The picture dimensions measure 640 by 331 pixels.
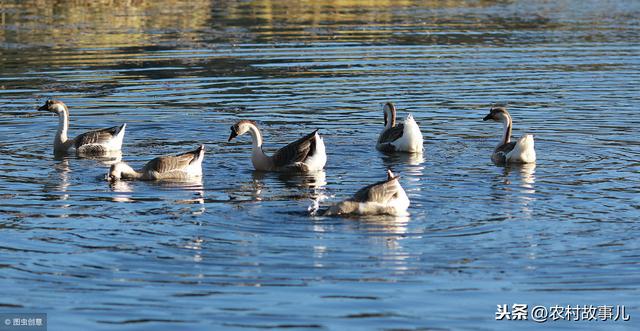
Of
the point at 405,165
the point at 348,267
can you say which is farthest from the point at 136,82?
the point at 348,267

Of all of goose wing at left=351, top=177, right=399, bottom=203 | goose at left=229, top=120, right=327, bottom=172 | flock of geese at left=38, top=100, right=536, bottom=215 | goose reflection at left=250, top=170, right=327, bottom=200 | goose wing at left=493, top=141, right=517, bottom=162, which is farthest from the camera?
goose wing at left=493, top=141, right=517, bottom=162

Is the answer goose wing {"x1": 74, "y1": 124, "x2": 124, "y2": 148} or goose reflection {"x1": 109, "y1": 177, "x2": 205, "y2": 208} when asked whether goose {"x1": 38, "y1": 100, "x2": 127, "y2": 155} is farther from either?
goose reflection {"x1": 109, "y1": 177, "x2": 205, "y2": 208}

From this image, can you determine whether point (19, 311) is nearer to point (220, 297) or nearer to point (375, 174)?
point (220, 297)

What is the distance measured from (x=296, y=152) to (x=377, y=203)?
185 inches

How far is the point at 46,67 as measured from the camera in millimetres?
36656

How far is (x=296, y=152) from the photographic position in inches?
825

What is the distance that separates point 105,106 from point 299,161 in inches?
389

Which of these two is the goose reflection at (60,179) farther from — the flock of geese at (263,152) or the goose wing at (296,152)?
the goose wing at (296,152)

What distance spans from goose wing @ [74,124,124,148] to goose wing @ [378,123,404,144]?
4.93 metres

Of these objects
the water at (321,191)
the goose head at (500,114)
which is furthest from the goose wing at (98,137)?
the goose head at (500,114)

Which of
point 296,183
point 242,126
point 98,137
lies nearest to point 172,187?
point 296,183

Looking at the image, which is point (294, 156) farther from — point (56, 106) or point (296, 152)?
point (56, 106)

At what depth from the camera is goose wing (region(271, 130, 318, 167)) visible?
20.7 metres

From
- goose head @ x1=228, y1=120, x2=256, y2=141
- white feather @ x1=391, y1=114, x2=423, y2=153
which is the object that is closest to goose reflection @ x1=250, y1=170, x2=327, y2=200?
goose head @ x1=228, y1=120, x2=256, y2=141
